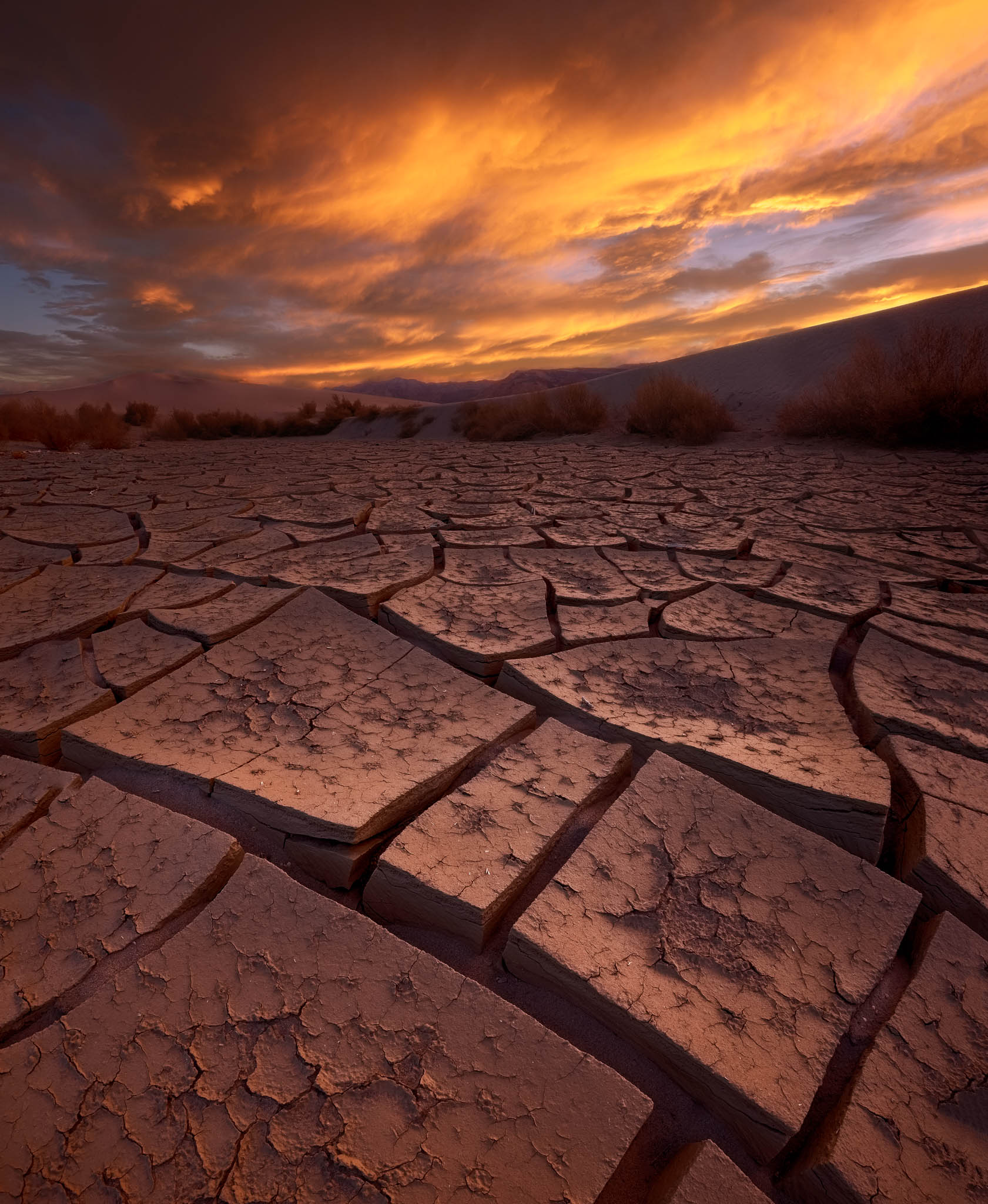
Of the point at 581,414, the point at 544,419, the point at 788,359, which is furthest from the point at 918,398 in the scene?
the point at 788,359

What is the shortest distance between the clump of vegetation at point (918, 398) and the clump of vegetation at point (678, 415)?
1.09 metres

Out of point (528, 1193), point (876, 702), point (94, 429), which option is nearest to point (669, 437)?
point (876, 702)

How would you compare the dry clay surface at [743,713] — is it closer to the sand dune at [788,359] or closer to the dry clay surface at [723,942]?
the dry clay surface at [723,942]

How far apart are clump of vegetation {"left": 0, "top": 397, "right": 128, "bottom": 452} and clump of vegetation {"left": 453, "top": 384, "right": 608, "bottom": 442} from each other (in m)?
5.20

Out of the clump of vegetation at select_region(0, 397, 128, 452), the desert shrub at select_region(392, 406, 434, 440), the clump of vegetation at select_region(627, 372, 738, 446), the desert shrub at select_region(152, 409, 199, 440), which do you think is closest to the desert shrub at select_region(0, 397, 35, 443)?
the clump of vegetation at select_region(0, 397, 128, 452)

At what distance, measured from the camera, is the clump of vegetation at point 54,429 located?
7.52m

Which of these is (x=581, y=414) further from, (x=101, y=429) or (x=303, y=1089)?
(x=303, y=1089)

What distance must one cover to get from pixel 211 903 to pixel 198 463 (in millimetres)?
5335

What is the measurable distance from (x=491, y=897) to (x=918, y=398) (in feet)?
19.4

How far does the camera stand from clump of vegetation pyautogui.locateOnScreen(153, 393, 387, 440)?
1113 cm

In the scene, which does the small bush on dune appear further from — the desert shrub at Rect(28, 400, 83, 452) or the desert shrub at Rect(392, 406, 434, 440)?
the desert shrub at Rect(392, 406, 434, 440)

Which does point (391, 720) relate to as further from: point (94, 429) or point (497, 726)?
point (94, 429)

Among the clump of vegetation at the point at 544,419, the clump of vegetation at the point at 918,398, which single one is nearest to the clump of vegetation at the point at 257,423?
the clump of vegetation at the point at 544,419

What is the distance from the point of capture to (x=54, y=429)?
7410mm
